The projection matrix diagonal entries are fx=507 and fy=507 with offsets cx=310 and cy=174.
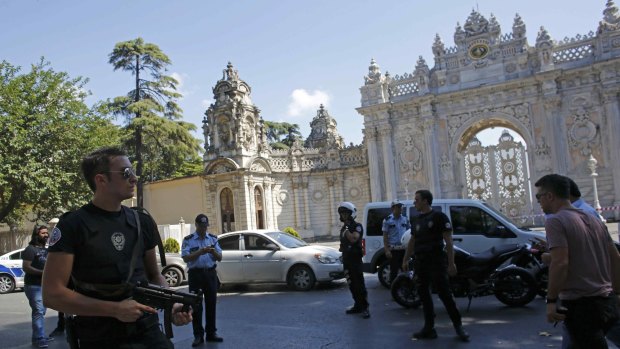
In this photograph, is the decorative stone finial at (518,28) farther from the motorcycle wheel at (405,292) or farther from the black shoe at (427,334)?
the black shoe at (427,334)

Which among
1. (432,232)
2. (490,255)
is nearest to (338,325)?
(432,232)

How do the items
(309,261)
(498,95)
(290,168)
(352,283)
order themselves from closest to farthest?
(352,283) < (309,261) < (498,95) < (290,168)

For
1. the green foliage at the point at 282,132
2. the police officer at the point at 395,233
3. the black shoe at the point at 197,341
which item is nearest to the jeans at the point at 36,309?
the black shoe at the point at 197,341

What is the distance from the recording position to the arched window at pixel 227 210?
96.3 feet

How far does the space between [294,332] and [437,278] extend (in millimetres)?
2444

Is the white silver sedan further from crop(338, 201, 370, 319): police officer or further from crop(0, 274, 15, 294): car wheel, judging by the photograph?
crop(0, 274, 15, 294): car wheel

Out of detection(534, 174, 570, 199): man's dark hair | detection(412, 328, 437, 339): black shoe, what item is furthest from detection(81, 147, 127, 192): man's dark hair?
detection(412, 328, 437, 339): black shoe

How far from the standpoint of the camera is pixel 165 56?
3188cm

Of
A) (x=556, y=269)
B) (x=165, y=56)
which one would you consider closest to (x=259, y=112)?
(x=165, y=56)

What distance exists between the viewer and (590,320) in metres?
3.68

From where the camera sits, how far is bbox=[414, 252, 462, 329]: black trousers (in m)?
6.41

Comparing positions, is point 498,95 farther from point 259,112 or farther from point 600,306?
point 600,306

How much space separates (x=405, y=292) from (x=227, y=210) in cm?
2143

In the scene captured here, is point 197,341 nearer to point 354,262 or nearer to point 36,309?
point 36,309
